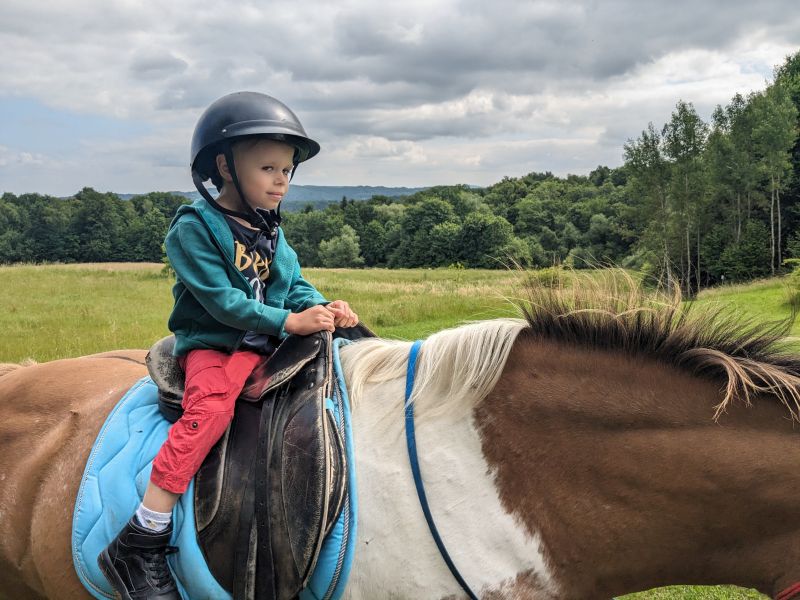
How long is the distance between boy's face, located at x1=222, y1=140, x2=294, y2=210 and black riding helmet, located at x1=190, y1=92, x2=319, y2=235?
4cm

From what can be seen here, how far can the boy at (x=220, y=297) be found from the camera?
2.12 metres

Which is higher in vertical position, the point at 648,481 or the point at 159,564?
the point at 648,481

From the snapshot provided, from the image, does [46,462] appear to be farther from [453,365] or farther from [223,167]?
[453,365]

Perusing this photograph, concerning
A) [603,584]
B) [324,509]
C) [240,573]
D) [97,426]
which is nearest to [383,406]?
[324,509]

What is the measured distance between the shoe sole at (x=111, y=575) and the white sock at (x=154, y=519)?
239 mm

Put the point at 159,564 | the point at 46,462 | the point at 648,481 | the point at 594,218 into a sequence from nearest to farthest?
the point at 648,481 < the point at 159,564 < the point at 46,462 < the point at 594,218

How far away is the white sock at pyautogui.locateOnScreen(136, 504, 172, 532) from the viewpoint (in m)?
2.10

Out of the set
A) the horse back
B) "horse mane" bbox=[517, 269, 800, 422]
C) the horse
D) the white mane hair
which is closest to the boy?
the white mane hair

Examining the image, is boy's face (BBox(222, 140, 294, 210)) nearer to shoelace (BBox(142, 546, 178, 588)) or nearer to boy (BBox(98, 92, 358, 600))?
boy (BBox(98, 92, 358, 600))

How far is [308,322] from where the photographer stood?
2328mm

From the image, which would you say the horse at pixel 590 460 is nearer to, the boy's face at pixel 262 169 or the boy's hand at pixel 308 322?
the boy's hand at pixel 308 322

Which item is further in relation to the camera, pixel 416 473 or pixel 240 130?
pixel 240 130

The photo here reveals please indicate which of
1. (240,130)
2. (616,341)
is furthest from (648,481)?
(240,130)

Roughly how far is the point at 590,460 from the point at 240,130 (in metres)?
1.93
